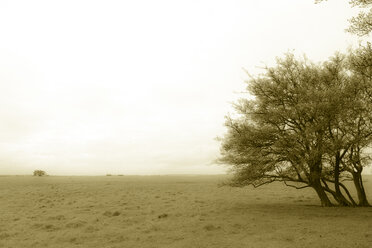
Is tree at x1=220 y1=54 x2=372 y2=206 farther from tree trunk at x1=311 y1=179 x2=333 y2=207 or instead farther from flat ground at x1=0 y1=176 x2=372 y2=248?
flat ground at x1=0 y1=176 x2=372 y2=248

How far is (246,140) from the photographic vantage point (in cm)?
2092

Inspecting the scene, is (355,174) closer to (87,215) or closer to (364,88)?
(364,88)

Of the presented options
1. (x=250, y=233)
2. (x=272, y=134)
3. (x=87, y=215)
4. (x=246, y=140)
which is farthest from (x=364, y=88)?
(x=87, y=215)

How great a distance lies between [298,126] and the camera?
20891 millimetres

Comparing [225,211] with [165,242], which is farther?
[225,211]

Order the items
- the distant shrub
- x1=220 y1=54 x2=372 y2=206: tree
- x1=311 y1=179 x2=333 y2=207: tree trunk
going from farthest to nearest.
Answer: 1. the distant shrub
2. x1=311 y1=179 x2=333 y2=207: tree trunk
3. x1=220 y1=54 x2=372 y2=206: tree

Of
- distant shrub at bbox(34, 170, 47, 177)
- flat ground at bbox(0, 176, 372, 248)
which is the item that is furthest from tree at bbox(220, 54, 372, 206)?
distant shrub at bbox(34, 170, 47, 177)

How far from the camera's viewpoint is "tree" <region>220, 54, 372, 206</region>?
18922 mm

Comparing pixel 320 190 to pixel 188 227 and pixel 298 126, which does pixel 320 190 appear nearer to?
pixel 298 126

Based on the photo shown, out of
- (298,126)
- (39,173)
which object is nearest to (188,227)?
(298,126)

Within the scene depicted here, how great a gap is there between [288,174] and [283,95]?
5473 mm

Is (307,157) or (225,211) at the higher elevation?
(307,157)

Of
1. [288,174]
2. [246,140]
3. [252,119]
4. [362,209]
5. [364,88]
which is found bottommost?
[362,209]

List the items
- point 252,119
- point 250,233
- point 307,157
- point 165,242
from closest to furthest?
1. point 165,242
2. point 250,233
3. point 307,157
4. point 252,119
